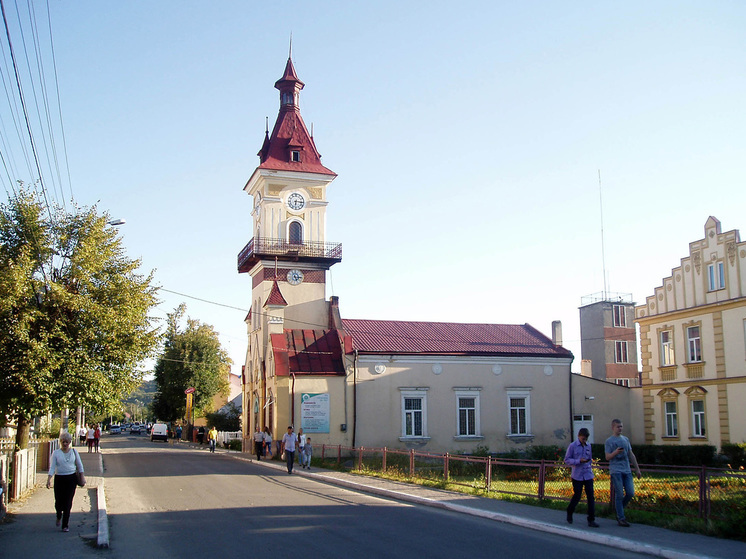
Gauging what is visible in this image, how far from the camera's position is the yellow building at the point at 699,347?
31.8 metres

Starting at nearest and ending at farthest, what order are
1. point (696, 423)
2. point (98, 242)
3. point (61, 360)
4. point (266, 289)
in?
point (61, 360), point (98, 242), point (696, 423), point (266, 289)

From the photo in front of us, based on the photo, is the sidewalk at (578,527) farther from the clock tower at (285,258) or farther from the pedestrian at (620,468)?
the clock tower at (285,258)

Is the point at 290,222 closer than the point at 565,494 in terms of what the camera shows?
No

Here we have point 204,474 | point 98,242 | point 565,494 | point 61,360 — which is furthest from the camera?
point 204,474

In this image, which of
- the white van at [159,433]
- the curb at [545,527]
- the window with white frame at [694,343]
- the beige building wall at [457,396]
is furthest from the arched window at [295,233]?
the white van at [159,433]

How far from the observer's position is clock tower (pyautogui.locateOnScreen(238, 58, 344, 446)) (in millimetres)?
39531

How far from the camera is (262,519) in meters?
13.4

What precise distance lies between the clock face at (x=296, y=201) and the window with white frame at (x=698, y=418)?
76.3 feet

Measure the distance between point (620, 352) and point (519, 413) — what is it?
3504 centimetres

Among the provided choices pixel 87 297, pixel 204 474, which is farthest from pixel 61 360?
pixel 204 474

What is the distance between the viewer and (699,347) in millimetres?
34125

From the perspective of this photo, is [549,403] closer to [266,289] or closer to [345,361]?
[345,361]

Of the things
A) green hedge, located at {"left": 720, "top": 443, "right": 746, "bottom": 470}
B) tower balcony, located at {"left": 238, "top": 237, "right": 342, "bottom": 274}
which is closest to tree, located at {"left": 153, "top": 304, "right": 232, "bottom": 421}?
tower balcony, located at {"left": 238, "top": 237, "right": 342, "bottom": 274}

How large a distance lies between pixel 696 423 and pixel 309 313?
67.6 ft
